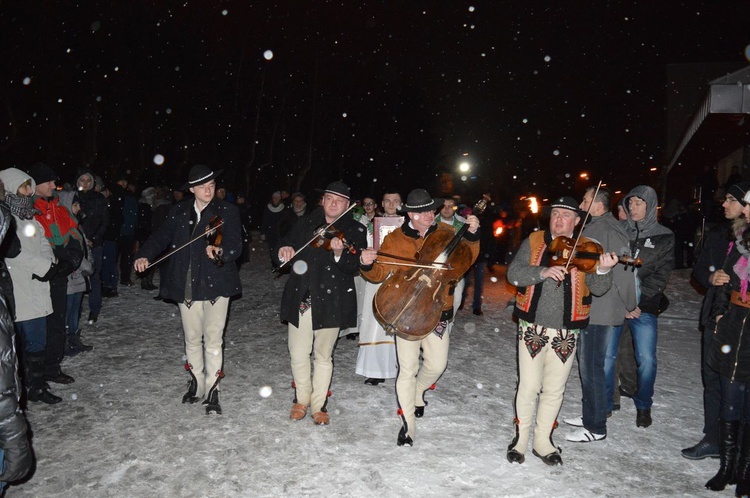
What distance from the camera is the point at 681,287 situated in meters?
13.3

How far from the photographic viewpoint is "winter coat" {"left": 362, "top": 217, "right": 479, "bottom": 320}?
15.6 feet

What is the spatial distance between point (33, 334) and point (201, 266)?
1842 millimetres

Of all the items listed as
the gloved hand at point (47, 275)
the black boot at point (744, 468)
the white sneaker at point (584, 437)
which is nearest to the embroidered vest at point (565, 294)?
the white sneaker at point (584, 437)

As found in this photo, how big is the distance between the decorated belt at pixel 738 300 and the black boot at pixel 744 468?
865 millimetres

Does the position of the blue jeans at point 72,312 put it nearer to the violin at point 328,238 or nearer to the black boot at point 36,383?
the black boot at point 36,383

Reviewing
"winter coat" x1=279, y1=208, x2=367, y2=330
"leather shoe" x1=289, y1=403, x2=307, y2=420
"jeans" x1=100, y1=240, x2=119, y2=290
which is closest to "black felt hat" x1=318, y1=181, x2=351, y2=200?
"winter coat" x1=279, y1=208, x2=367, y2=330

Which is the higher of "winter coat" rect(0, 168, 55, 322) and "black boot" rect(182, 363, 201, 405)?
"winter coat" rect(0, 168, 55, 322)

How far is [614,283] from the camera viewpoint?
16.3ft

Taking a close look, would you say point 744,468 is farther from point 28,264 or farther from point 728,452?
point 28,264

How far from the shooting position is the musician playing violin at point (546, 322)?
434cm

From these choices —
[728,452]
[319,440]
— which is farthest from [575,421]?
[319,440]

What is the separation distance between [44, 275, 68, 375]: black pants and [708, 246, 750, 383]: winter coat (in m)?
6.16

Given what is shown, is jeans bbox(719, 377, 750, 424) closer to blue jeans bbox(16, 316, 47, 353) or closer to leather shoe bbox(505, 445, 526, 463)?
leather shoe bbox(505, 445, 526, 463)

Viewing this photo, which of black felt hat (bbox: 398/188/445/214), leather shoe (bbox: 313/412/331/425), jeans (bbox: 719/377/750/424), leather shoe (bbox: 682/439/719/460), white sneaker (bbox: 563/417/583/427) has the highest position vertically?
black felt hat (bbox: 398/188/445/214)
